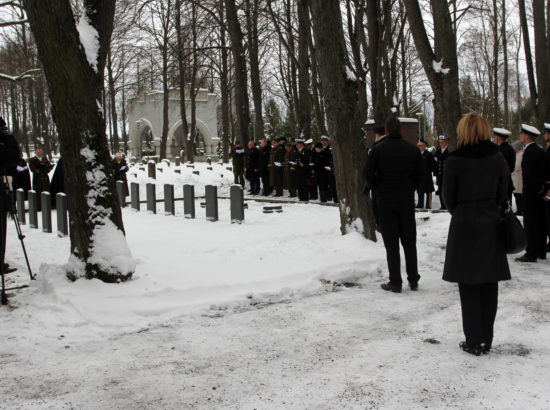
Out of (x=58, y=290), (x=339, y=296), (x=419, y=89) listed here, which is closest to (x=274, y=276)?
(x=339, y=296)

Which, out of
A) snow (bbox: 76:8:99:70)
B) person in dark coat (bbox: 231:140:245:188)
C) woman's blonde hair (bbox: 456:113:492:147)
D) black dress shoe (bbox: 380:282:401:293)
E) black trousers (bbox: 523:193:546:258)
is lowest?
black dress shoe (bbox: 380:282:401:293)

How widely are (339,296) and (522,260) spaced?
338 cm

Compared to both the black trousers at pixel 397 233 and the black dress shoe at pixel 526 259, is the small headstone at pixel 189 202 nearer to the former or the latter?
the black trousers at pixel 397 233

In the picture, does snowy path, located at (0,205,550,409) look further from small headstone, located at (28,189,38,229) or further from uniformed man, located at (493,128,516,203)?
small headstone, located at (28,189,38,229)

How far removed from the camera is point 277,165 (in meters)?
17.5

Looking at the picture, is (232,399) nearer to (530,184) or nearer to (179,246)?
(179,246)

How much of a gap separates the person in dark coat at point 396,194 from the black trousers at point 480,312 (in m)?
1.95

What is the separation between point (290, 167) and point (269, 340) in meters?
12.8

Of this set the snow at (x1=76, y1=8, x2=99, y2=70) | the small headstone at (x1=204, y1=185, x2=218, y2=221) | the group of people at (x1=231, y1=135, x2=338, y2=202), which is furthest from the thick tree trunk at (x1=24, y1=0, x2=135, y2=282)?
the group of people at (x1=231, y1=135, x2=338, y2=202)

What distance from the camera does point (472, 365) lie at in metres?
4.01

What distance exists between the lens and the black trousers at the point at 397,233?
623cm

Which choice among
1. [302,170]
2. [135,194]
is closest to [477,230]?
[302,170]

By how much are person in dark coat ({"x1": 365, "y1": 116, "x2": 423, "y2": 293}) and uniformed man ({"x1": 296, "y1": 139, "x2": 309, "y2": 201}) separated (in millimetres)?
9427

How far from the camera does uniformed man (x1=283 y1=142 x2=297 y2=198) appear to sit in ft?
55.8
